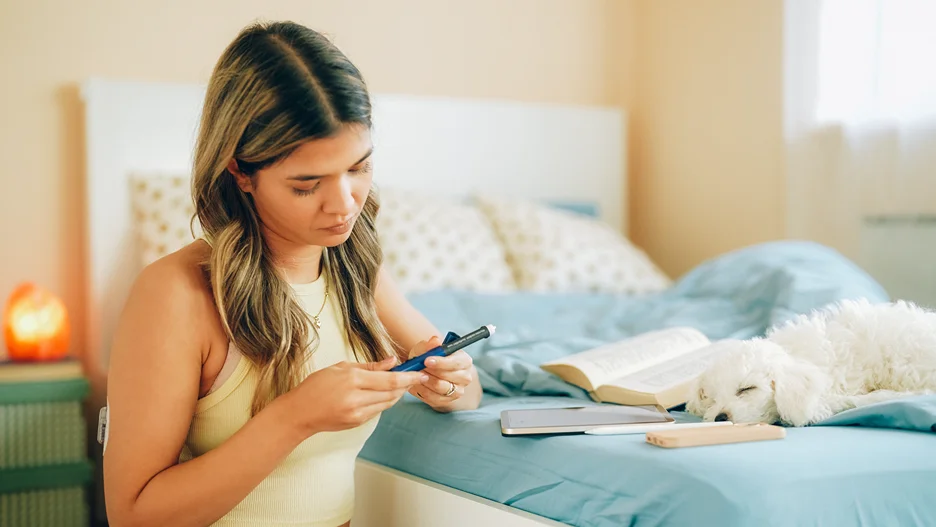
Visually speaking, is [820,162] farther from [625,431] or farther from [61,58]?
[61,58]

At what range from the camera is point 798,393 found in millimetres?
1229

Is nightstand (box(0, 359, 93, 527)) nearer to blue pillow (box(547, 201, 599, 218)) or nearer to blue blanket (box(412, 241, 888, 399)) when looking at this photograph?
blue blanket (box(412, 241, 888, 399))

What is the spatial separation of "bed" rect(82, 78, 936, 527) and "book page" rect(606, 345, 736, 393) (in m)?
0.06

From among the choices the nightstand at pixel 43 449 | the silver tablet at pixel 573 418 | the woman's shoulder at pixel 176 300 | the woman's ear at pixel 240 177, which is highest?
the woman's ear at pixel 240 177

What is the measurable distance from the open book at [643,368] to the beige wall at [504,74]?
162 cm

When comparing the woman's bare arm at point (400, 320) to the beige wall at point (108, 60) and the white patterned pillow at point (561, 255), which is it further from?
the beige wall at point (108, 60)

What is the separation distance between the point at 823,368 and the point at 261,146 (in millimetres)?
836

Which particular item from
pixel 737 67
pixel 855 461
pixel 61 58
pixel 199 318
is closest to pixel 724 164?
pixel 737 67

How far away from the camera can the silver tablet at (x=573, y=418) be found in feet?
4.15

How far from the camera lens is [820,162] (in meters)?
2.91

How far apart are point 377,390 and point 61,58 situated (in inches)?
82.8

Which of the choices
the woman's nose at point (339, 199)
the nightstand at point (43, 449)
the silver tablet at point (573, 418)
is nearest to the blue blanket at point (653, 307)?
the silver tablet at point (573, 418)

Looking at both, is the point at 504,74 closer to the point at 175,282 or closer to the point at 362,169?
the point at 362,169

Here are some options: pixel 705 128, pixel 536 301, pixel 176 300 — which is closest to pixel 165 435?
pixel 176 300
